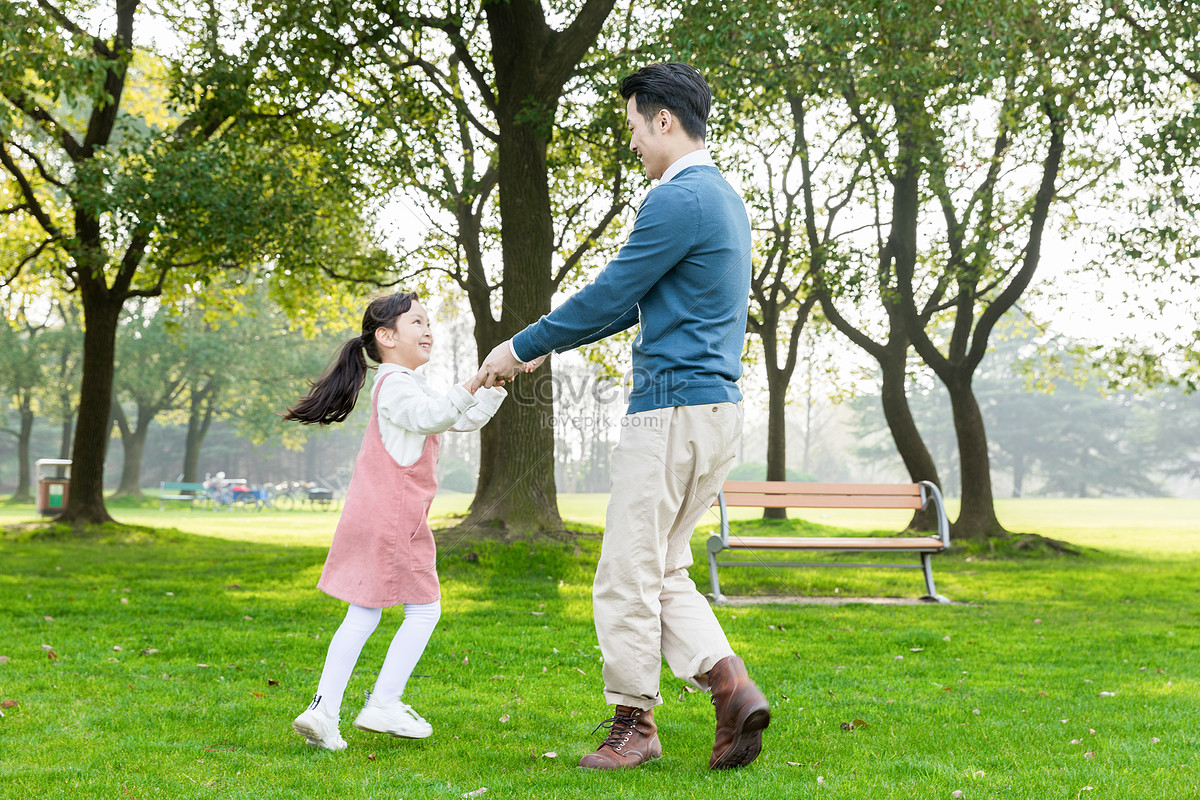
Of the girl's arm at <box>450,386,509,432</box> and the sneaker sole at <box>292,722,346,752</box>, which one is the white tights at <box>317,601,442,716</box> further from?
the girl's arm at <box>450,386,509,432</box>

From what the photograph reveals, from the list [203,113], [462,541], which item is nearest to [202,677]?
[462,541]

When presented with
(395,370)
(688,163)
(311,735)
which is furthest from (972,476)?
(311,735)

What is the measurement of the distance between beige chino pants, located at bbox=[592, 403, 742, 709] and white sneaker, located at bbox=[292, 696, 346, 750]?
1.00m

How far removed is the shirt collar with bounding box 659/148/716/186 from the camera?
3.33 meters

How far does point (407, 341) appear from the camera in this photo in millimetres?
3705

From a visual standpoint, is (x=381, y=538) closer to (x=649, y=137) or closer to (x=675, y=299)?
(x=675, y=299)

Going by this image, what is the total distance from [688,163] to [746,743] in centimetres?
198

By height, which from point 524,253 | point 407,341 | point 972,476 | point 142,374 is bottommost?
point 972,476

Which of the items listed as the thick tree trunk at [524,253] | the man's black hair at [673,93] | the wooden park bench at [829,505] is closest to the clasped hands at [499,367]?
the man's black hair at [673,93]

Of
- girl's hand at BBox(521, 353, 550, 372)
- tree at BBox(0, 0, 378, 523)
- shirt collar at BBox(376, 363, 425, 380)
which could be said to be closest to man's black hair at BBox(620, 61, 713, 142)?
girl's hand at BBox(521, 353, 550, 372)

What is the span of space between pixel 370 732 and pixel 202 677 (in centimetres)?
150

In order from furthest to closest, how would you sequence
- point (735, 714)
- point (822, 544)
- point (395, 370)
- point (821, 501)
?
point (821, 501)
point (822, 544)
point (395, 370)
point (735, 714)

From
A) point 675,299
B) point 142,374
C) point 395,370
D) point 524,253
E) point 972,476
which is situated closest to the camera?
point 675,299

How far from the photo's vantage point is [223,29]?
12.9 m
